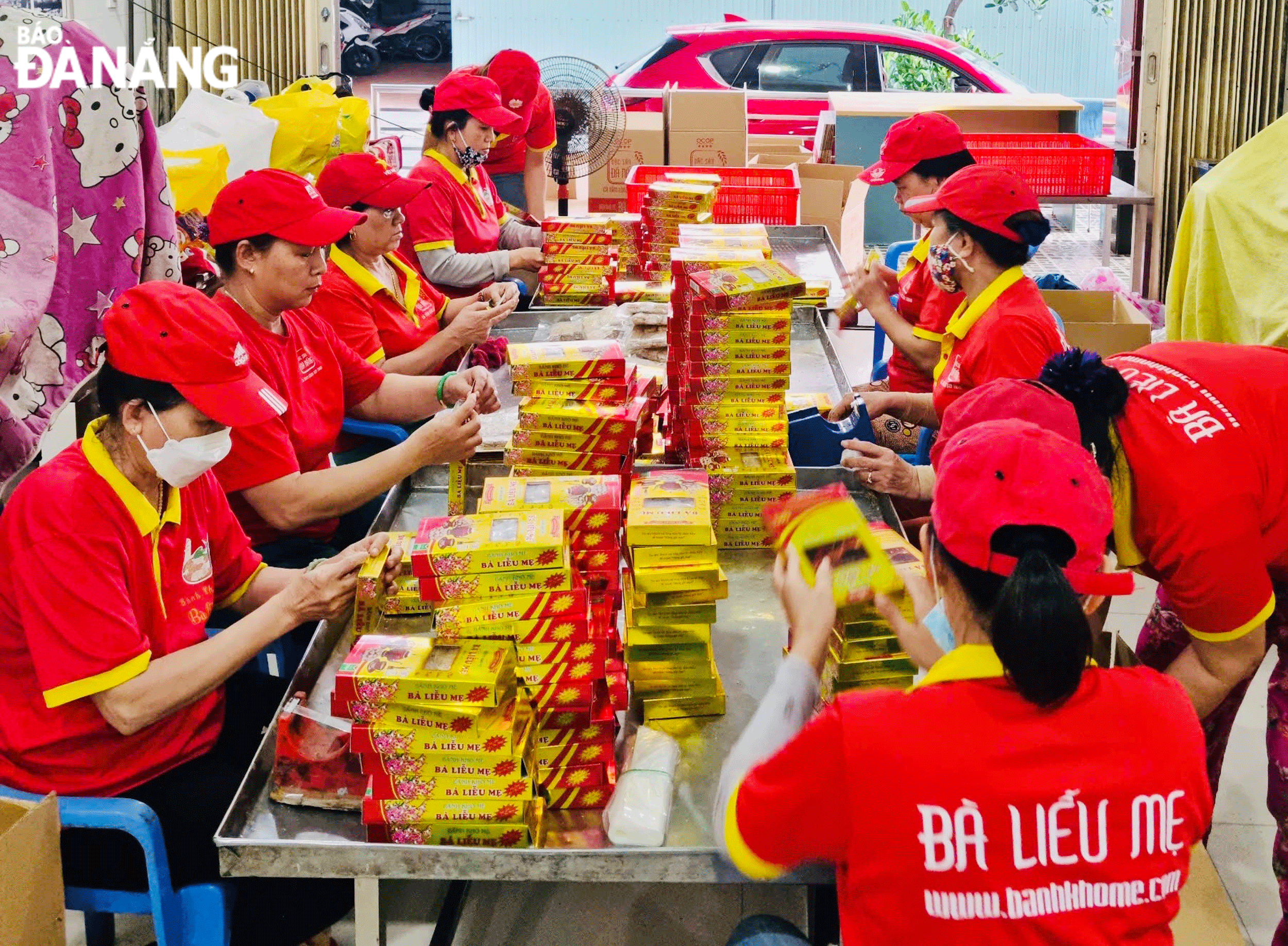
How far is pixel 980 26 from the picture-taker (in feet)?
45.4

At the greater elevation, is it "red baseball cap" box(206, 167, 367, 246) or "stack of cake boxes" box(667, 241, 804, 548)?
"red baseball cap" box(206, 167, 367, 246)

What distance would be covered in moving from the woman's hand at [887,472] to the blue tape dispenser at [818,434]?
1.67 feet

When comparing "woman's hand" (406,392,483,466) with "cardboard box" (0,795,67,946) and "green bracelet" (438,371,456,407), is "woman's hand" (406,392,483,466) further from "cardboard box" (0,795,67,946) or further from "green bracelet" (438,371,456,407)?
"cardboard box" (0,795,67,946)

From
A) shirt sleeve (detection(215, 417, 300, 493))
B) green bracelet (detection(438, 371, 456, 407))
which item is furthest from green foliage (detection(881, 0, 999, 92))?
shirt sleeve (detection(215, 417, 300, 493))

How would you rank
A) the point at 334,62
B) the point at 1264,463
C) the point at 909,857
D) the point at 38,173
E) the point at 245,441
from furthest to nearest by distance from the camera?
Result: 1. the point at 334,62
2. the point at 38,173
3. the point at 245,441
4. the point at 1264,463
5. the point at 909,857

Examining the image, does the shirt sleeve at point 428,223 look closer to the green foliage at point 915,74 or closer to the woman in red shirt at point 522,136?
the woman in red shirt at point 522,136

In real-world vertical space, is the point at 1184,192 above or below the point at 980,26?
below

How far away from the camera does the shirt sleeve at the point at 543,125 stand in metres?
6.26

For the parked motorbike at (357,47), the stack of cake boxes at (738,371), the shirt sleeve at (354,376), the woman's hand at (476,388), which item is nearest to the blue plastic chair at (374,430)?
the shirt sleeve at (354,376)

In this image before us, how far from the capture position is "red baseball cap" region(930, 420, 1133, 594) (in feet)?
5.04

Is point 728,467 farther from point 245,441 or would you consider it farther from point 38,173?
point 38,173

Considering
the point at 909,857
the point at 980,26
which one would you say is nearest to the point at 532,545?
the point at 909,857

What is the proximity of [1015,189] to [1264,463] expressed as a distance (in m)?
1.21

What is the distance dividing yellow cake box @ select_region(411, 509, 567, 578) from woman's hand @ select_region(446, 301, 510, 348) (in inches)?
81.4
